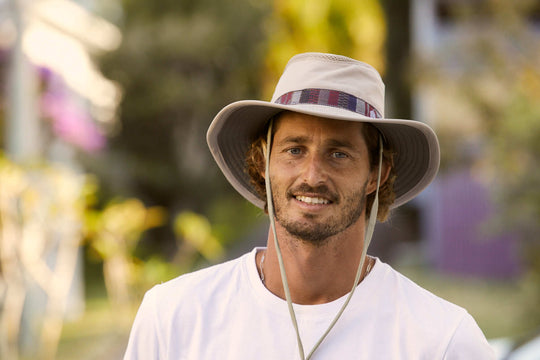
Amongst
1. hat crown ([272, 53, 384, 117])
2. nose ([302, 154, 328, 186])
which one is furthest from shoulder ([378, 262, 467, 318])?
hat crown ([272, 53, 384, 117])

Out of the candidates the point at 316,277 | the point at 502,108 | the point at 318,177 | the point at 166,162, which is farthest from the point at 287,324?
the point at 166,162

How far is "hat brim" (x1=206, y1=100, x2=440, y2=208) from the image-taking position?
178 centimetres

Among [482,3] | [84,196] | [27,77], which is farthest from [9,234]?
[482,3]

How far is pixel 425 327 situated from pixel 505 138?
5.90 meters

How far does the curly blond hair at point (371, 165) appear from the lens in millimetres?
1894

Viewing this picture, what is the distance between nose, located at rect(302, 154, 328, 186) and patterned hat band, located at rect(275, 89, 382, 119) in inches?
5.4

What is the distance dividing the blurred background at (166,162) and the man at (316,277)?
2.25m

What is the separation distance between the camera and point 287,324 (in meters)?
1.75

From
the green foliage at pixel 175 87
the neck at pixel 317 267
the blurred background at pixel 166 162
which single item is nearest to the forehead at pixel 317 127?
the neck at pixel 317 267

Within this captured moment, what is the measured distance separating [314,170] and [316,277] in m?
0.27

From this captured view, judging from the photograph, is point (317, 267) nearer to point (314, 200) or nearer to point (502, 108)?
point (314, 200)

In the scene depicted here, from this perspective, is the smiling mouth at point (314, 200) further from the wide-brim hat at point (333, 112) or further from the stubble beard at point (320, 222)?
the wide-brim hat at point (333, 112)

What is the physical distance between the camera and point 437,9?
49.3 ft

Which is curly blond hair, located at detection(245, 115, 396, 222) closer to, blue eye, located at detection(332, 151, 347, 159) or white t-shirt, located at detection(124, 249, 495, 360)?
blue eye, located at detection(332, 151, 347, 159)
